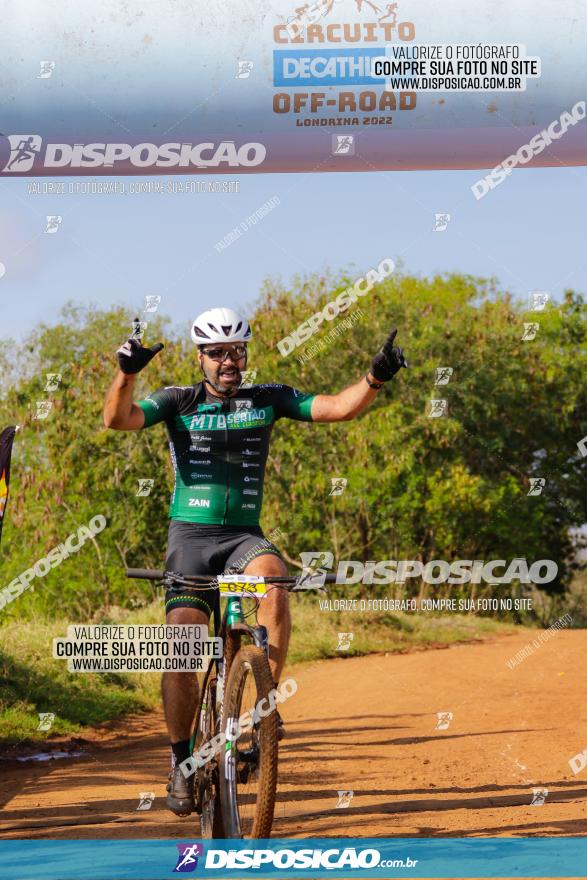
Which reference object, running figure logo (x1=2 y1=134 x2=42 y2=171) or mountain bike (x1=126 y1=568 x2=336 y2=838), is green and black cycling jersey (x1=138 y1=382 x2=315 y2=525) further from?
running figure logo (x1=2 y1=134 x2=42 y2=171)

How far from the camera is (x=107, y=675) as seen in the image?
12641 mm

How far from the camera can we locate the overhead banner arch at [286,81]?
20.5 ft

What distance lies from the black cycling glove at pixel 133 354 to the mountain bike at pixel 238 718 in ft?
2.52

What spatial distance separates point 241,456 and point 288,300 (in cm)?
1485

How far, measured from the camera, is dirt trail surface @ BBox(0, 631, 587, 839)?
616cm

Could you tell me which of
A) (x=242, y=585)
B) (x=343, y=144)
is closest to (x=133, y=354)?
(x=242, y=585)

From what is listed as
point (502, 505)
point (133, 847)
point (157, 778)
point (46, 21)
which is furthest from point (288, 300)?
point (133, 847)

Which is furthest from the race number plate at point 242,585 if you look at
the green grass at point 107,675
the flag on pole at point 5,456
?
the green grass at point 107,675

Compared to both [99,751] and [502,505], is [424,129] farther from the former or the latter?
[502,505]

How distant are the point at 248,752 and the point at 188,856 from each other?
1.60ft

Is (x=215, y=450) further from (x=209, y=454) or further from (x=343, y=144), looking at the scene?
(x=343, y=144)

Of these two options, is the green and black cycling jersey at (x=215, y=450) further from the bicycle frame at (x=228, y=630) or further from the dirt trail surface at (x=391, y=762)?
the dirt trail surface at (x=391, y=762)

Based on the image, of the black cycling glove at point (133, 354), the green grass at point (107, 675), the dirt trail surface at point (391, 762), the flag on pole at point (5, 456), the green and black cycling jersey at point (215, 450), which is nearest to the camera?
the black cycling glove at point (133, 354)

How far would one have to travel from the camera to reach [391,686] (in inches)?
523
